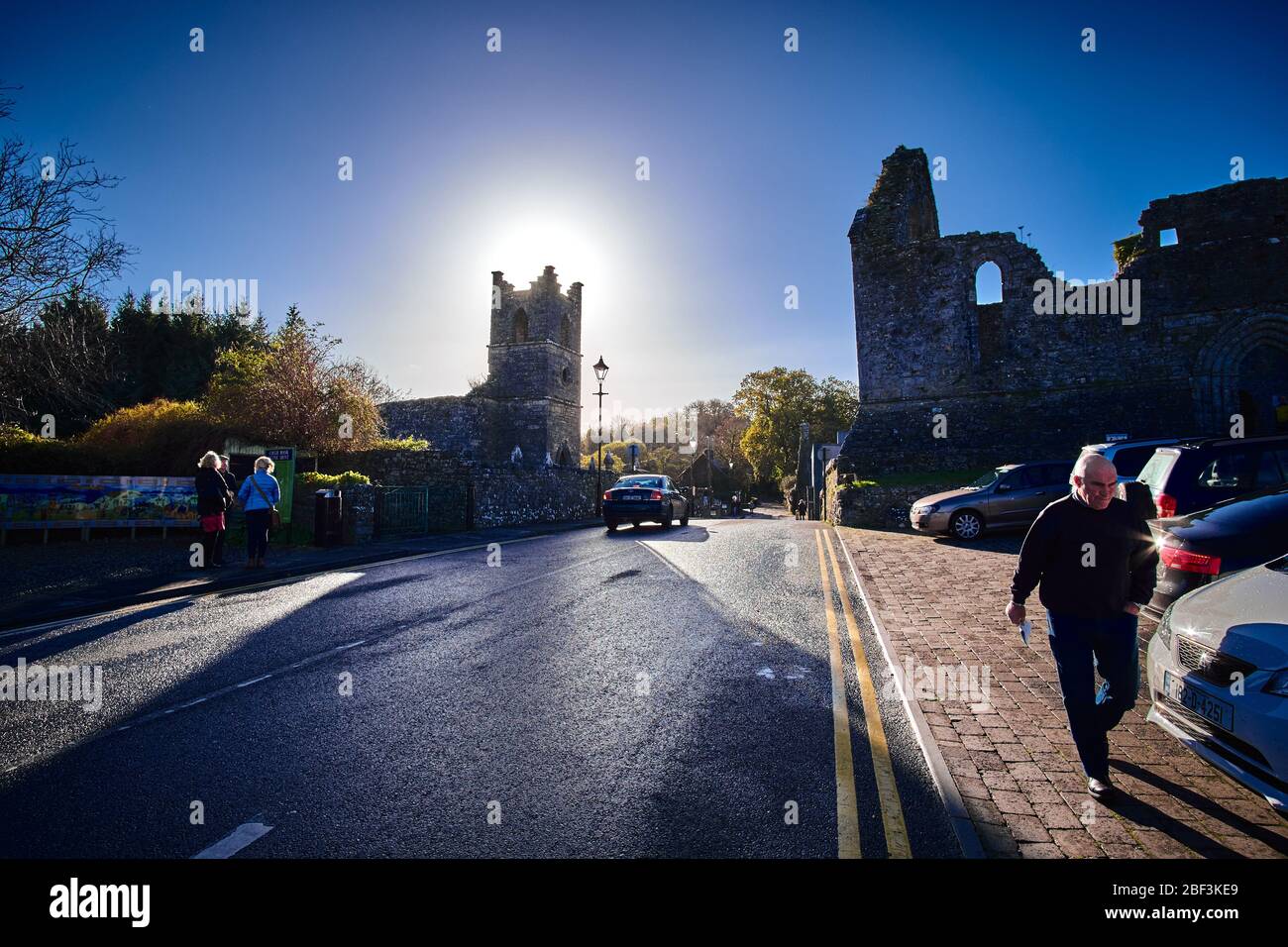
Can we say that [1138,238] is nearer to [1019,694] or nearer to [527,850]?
[1019,694]

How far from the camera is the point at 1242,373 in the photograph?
20.8 meters

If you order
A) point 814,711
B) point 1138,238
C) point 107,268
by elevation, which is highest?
point 1138,238

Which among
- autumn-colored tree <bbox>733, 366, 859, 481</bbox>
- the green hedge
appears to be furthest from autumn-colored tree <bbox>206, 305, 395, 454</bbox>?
autumn-colored tree <bbox>733, 366, 859, 481</bbox>

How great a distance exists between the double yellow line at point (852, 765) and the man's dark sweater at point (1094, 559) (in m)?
1.29

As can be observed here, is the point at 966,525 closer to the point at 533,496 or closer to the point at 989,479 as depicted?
the point at 989,479

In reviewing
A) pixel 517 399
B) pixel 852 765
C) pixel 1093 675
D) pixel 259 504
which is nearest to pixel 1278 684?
pixel 1093 675

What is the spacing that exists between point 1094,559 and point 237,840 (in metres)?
4.44

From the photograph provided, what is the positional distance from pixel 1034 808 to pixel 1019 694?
1826mm

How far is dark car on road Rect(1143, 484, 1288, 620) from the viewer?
468 centimetres

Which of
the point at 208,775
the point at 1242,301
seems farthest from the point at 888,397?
the point at 208,775

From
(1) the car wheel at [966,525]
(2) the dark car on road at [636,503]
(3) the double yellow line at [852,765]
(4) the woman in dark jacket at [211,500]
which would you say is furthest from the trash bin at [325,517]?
(1) the car wheel at [966,525]

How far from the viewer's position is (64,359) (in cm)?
1369

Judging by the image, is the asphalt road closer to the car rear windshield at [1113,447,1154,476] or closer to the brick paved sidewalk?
the brick paved sidewalk
